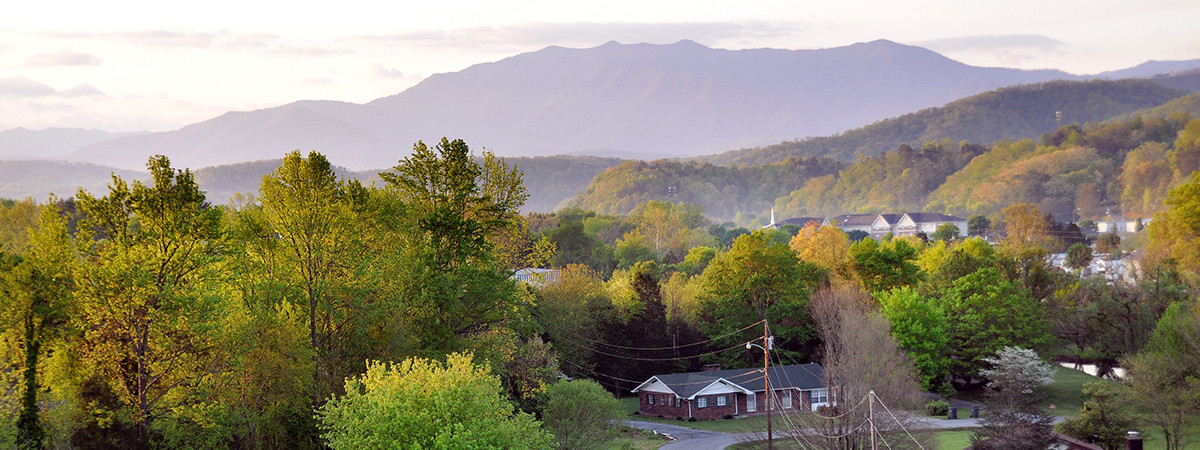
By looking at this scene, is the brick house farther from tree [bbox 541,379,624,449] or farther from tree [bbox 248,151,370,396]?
tree [bbox 248,151,370,396]

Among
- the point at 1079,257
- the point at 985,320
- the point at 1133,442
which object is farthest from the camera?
the point at 1079,257

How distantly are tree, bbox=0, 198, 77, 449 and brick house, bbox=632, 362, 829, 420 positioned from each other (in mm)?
39065

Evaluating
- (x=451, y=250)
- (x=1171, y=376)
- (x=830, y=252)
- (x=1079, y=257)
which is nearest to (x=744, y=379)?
(x=830, y=252)

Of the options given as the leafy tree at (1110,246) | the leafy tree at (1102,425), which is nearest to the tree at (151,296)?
the leafy tree at (1102,425)

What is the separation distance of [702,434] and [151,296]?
34.2 m

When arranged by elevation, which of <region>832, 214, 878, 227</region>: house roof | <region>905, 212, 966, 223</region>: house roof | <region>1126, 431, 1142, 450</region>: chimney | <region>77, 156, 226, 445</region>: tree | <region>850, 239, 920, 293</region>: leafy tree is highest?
<region>77, 156, 226, 445</region>: tree

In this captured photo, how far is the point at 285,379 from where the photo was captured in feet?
91.2

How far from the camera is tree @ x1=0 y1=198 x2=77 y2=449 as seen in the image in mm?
25391

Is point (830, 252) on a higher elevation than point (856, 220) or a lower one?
higher

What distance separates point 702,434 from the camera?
174 ft

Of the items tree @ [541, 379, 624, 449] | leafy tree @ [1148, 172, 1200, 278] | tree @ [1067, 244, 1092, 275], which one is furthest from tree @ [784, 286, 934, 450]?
tree @ [1067, 244, 1092, 275]

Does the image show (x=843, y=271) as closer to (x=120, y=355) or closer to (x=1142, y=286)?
(x=1142, y=286)

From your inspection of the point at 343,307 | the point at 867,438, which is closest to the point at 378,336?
the point at 343,307

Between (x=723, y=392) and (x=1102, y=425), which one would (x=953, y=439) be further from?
(x=723, y=392)
